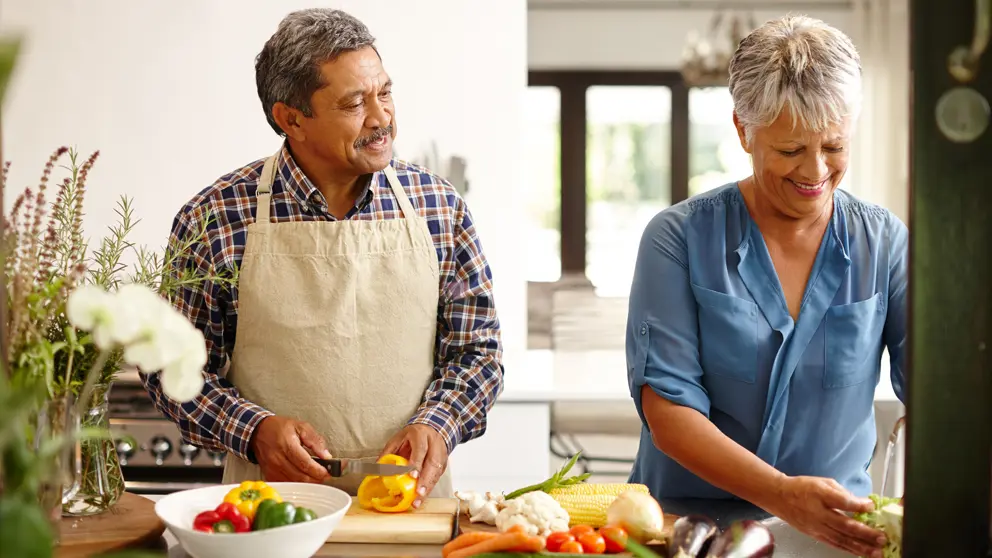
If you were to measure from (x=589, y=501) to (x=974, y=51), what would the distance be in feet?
3.14

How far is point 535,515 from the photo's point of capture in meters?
1.46

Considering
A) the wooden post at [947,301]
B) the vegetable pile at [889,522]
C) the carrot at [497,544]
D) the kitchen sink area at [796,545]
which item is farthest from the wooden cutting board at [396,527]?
the wooden post at [947,301]

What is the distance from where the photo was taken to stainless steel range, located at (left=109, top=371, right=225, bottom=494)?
3.16m

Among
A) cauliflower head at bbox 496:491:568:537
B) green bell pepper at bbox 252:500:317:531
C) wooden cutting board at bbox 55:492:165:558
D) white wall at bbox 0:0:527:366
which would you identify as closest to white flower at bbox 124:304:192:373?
green bell pepper at bbox 252:500:317:531

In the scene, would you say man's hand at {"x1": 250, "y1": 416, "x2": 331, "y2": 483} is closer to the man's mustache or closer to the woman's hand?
the man's mustache

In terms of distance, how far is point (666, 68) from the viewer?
7.86m

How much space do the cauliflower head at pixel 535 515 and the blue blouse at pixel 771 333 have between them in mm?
296

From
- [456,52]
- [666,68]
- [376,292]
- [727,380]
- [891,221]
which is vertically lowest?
[727,380]

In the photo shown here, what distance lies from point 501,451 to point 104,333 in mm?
2178

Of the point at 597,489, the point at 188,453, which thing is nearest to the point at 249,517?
the point at 597,489

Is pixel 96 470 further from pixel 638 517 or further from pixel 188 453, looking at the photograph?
pixel 188 453

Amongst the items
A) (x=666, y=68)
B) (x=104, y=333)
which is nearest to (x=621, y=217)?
(x=666, y=68)

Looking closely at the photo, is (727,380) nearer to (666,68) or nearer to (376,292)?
(376,292)

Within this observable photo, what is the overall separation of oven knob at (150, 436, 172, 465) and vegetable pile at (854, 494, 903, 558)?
7.85 ft
